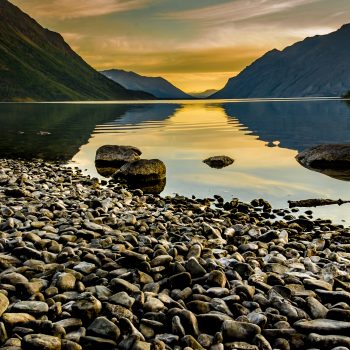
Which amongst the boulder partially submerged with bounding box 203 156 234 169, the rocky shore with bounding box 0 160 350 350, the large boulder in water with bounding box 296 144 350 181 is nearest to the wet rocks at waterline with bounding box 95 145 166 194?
the boulder partially submerged with bounding box 203 156 234 169

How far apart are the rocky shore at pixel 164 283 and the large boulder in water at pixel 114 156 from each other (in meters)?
16.9

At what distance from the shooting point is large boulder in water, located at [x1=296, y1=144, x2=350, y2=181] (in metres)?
29.7

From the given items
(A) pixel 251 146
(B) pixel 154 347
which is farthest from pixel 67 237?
(A) pixel 251 146

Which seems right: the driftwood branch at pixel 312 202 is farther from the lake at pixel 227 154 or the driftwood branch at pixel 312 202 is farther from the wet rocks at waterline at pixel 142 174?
the wet rocks at waterline at pixel 142 174

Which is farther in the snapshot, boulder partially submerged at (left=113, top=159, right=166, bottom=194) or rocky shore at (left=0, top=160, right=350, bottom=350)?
boulder partially submerged at (left=113, top=159, right=166, bottom=194)

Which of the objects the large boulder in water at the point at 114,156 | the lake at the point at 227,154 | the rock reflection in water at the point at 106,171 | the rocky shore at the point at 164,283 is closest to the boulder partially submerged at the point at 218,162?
the lake at the point at 227,154

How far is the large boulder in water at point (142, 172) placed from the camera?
26511 mm

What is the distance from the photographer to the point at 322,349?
7328mm

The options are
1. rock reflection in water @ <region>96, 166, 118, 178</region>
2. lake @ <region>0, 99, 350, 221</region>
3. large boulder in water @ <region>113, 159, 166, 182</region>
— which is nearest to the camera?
lake @ <region>0, 99, 350, 221</region>

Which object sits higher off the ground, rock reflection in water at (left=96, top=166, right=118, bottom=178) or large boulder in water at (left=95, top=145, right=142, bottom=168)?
large boulder in water at (left=95, top=145, right=142, bottom=168)

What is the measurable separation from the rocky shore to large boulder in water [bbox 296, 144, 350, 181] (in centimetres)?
1546

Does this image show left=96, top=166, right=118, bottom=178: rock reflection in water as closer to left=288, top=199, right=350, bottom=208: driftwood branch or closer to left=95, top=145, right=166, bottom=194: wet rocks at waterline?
left=95, top=145, right=166, bottom=194: wet rocks at waterline

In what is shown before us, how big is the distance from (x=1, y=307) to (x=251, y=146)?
37896mm

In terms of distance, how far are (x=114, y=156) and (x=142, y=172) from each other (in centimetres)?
641
